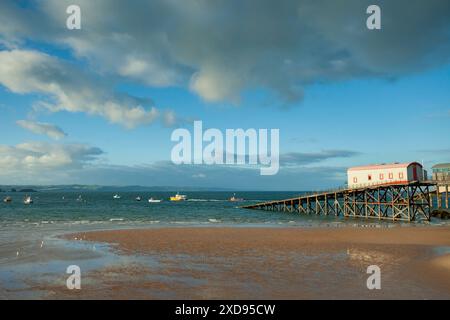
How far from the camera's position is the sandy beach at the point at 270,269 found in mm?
13469

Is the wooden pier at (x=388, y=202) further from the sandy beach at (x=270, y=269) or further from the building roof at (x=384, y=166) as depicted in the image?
the sandy beach at (x=270, y=269)

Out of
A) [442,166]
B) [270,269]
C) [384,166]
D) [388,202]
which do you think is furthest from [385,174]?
[270,269]

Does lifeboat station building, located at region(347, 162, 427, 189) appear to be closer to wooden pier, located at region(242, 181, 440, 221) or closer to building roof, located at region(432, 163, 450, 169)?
wooden pier, located at region(242, 181, 440, 221)

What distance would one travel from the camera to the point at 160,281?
49.8 ft

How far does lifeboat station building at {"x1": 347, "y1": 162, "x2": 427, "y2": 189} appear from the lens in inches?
1855

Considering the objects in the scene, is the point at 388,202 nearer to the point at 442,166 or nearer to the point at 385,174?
the point at 385,174

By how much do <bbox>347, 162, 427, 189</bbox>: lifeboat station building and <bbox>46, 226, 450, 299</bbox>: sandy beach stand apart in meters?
20.0

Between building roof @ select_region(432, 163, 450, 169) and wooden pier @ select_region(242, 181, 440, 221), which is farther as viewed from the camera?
building roof @ select_region(432, 163, 450, 169)

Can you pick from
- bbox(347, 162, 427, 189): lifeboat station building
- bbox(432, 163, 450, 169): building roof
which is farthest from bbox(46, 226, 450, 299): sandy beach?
bbox(432, 163, 450, 169): building roof

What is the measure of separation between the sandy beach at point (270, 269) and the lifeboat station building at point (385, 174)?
1996 cm

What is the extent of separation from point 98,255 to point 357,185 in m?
42.0

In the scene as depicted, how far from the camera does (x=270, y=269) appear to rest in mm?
17375
